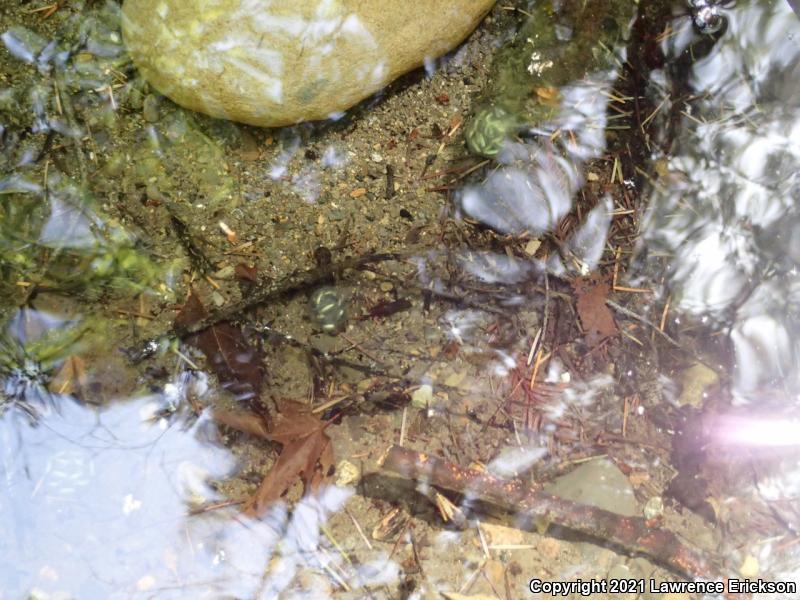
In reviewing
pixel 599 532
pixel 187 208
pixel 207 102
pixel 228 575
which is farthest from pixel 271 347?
pixel 599 532

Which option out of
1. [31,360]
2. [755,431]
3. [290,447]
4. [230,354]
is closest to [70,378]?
[31,360]

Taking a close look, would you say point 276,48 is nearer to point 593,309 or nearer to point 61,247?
point 61,247

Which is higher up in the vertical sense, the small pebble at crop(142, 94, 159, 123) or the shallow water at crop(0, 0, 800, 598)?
the small pebble at crop(142, 94, 159, 123)

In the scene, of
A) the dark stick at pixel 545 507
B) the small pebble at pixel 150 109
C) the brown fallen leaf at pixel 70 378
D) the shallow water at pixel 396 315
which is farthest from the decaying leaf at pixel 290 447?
the small pebble at pixel 150 109

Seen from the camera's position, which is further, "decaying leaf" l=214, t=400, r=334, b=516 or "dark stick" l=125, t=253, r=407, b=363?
"dark stick" l=125, t=253, r=407, b=363

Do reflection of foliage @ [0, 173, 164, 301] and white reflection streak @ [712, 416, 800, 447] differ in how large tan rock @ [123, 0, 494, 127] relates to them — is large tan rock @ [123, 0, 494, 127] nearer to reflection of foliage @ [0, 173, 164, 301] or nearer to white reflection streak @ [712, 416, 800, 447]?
reflection of foliage @ [0, 173, 164, 301]

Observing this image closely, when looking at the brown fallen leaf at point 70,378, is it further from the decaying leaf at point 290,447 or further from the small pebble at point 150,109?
the small pebble at point 150,109

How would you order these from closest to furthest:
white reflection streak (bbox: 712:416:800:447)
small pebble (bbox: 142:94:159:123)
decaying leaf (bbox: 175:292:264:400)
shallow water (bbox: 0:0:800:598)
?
shallow water (bbox: 0:0:800:598) → decaying leaf (bbox: 175:292:264:400) → white reflection streak (bbox: 712:416:800:447) → small pebble (bbox: 142:94:159:123)

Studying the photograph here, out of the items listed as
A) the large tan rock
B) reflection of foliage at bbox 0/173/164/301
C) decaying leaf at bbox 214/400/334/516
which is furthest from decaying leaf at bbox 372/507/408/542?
the large tan rock
